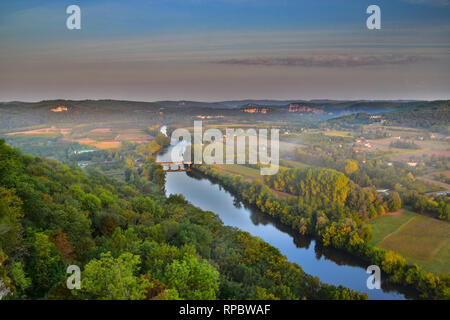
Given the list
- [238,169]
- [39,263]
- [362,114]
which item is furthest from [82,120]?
[362,114]

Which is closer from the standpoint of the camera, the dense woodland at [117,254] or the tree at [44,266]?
the dense woodland at [117,254]

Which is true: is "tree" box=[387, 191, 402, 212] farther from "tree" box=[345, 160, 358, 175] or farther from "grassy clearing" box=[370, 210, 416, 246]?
"tree" box=[345, 160, 358, 175]

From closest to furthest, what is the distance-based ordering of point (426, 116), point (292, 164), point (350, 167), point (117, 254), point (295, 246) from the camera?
point (117, 254), point (295, 246), point (350, 167), point (292, 164), point (426, 116)

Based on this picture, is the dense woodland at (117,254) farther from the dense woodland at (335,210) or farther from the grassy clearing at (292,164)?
the grassy clearing at (292,164)

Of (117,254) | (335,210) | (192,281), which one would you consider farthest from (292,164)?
(192,281)

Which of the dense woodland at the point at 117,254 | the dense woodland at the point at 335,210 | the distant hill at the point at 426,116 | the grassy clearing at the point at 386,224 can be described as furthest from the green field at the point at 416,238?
the distant hill at the point at 426,116

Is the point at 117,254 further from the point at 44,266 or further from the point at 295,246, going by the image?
the point at 295,246

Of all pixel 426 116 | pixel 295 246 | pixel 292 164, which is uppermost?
pixel 426 116

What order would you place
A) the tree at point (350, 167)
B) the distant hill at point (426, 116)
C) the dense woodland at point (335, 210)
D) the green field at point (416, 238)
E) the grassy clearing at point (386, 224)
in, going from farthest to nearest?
the distant hill at point (426, 116) < the tree at point (350, 167) < the grassy clearing at point (386, 224) < the green field at point (416, 238) < the dense woodland at point (335, 210)

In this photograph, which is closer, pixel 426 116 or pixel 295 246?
pixel 295 246
